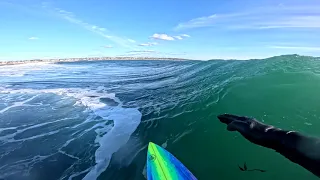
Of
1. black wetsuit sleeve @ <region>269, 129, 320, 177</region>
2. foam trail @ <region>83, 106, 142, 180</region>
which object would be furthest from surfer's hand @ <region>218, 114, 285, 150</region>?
foam trail @ <region>83, 106, 142, 180</region>

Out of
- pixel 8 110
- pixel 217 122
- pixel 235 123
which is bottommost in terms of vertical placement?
pixel 8 110

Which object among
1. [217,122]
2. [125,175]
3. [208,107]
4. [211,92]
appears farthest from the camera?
[211,92]

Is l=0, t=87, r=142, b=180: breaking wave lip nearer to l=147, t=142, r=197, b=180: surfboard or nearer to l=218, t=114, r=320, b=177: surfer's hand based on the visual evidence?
l=147, t=142, r=197, b=180: surfboard

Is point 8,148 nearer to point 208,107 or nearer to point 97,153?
point 97,153

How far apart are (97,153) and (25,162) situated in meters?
1.97

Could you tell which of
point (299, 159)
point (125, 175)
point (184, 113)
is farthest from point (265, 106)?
point (125, 175)

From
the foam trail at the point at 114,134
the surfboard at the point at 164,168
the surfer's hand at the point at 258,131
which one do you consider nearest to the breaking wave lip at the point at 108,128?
the foam trail at the point at 114,134

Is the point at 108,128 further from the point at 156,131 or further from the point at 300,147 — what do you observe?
the point at 300,147

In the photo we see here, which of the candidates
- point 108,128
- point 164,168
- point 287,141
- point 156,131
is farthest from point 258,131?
point 108,128

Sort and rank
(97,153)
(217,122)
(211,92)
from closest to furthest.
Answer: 1. (97,153)
2. (217,122)
3. (211,92)

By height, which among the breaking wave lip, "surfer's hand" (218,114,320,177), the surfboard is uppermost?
"surfer's hand" (218,114,320,177)

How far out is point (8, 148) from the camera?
7805mm

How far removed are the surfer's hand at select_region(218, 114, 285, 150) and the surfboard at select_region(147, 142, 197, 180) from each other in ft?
5.56

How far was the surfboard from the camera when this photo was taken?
4.80 meters
